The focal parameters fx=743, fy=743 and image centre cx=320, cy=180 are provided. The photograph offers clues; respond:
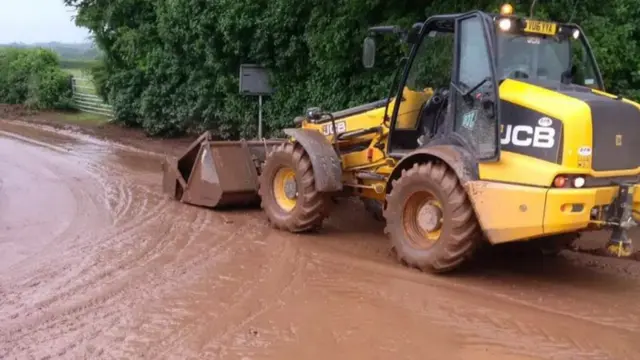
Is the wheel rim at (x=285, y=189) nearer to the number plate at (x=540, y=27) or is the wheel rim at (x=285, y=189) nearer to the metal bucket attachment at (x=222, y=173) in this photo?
the metal bucket attachment at (x=222, y=173)

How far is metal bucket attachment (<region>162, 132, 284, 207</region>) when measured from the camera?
981 cm

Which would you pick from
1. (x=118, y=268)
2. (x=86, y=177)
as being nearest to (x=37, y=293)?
(x=118, y=268)

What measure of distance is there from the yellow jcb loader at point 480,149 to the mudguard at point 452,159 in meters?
0.01

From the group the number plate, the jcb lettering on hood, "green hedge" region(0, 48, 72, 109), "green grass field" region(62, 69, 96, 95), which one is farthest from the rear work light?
"green hedge" region(0, 48, 72, 109)

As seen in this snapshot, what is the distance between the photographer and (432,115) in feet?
26.3

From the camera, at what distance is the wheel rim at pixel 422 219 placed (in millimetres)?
7152

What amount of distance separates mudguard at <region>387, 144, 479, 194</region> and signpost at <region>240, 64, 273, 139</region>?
816cm

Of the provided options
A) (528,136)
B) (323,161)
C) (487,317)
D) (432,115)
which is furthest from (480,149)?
(323,161)

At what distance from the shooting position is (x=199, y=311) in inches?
238

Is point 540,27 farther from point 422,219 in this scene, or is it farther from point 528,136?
point 422,219

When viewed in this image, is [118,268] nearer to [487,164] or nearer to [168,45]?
[487,164]

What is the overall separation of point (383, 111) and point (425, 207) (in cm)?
169

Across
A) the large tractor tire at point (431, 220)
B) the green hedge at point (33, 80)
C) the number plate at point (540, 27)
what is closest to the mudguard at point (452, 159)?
the large tractor tire at point (431, 220)

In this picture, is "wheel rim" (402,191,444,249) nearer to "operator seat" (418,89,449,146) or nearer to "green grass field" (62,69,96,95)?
"operator seat" (418,89,449,146)
